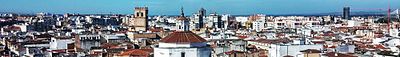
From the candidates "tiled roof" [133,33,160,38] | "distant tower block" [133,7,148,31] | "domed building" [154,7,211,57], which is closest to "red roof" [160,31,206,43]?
"domed building" [154,7,211,57]

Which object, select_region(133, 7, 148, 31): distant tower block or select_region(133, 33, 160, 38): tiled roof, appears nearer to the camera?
select_region(133, 33, 160, 38): tiled roof

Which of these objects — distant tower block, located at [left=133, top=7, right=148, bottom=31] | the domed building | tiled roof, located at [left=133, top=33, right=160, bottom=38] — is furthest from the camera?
distant tower block, located at [left=133, top=7, right=148, bottom=31]

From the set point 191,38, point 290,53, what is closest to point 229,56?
point 290,53

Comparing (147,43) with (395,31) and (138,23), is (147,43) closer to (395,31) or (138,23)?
(138,23)

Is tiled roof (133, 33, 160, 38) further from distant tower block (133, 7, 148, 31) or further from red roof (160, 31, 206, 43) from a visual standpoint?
red roof (160, 31, 206, 43)

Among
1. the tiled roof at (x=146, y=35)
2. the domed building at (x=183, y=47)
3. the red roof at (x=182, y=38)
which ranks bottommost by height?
the tiled roof at (x=146, y=35)

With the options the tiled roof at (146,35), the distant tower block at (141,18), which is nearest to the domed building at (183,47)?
the tiled roof at (146,35)

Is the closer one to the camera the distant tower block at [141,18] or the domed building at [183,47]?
the domed building at [183,47]

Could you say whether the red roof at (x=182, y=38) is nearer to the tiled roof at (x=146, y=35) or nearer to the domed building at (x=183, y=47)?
the domed building at (x=183, y=47)

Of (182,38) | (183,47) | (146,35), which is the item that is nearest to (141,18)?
(146,35)

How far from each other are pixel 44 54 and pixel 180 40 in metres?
19.2

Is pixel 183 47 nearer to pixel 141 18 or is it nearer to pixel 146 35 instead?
pixel 146 35

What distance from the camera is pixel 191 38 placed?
26844 millimetres

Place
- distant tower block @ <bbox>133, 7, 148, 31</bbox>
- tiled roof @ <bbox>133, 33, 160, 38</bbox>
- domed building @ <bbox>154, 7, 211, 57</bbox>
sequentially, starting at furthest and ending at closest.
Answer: distant tower block @ <bbox>133, 7, 148, 31</bbox>
tiled roof @ <bbox>133, 33, 160, 38</bbox>
domed building @ <bbox>154, 7, 211, 57</bbox>
